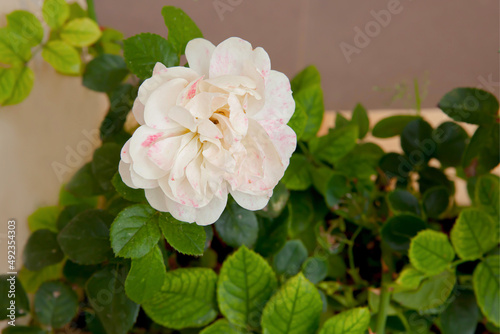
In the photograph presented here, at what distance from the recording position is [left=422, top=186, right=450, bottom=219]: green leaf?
0.54m

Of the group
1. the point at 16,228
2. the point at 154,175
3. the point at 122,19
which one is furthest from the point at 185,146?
the point at 122,19

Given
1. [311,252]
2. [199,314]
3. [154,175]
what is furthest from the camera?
[311,252]

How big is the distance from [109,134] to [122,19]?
211mm

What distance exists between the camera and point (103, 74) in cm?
52

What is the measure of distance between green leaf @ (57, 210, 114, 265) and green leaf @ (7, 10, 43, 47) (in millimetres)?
194

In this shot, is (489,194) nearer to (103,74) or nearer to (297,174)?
(297,174)

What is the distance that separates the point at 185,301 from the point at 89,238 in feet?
0.36

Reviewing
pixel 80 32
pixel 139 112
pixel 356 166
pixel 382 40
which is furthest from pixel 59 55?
pixel 382 40

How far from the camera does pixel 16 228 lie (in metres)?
0.48

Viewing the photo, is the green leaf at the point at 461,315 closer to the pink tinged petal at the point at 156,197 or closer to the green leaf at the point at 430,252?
the green leaf at the point at 430,252

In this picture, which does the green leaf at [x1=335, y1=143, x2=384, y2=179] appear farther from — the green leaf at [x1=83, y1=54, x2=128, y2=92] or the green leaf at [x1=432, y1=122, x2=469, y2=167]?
the green leaf at [x1=83, y1=54, x2=128, y2=92]

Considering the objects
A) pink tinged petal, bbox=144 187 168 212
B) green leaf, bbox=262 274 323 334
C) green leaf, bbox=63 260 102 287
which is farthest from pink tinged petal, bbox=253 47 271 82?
green leaf, bbox=63 260 102 287

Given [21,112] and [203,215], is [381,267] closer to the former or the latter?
[203,215]

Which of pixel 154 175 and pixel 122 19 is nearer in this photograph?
pixel 154 175
